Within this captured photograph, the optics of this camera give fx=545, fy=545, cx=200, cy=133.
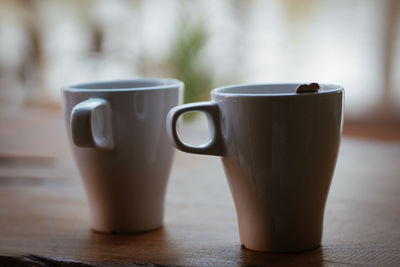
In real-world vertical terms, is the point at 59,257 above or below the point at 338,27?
below

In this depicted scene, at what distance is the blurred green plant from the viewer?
301cm

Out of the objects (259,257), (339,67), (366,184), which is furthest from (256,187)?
(339,67)

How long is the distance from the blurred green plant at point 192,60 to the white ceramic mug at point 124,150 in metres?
2.35

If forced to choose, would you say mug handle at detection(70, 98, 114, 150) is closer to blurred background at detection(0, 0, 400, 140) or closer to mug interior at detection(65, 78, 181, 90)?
mug interior at detection(65, 78, 181, 90)

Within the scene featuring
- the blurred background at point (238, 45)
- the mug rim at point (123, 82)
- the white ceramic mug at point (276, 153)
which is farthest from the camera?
the blurred background at point (238, 45)

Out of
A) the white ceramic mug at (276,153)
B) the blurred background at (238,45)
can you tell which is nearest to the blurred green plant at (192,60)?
the blurred background at (238,45)

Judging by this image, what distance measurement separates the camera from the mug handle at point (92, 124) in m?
0.51

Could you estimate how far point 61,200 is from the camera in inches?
29.0

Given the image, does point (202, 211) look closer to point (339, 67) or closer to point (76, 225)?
point (76, 225)

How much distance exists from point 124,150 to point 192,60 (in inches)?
98.2

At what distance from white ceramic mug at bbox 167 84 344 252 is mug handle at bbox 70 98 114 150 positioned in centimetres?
8

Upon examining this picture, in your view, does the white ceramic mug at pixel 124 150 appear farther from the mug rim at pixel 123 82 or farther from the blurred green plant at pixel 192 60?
the blurred green plant at pixel 192 60

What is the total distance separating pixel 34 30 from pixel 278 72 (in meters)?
1.83

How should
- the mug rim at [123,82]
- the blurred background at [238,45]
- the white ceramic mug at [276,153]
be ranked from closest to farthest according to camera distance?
1. the white ceramic mug at [276,153]
2. the mug rim at [123,82]
3. the blurred background at [238,45]
